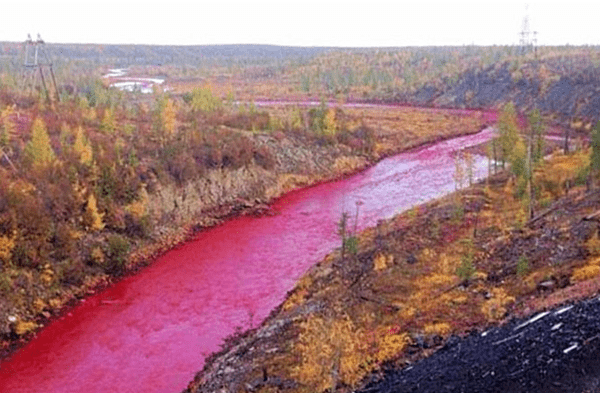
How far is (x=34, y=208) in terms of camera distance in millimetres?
42094

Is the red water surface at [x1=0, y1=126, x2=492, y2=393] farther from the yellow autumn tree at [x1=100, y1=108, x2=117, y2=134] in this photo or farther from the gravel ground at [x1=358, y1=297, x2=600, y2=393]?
the yellow autumn tree at [x1=100, y1=108, x2=117, y2=134]

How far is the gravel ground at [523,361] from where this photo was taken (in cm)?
1800

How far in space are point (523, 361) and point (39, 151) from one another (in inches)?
1583

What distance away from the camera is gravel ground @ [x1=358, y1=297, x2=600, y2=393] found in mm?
18000

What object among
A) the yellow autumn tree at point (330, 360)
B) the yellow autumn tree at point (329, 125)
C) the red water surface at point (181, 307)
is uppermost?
the yellow autumn tree at point (329, 125)

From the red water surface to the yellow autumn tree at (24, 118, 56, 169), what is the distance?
11.3m

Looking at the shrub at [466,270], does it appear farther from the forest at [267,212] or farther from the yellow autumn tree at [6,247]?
the yellow autumn tree at [6,247]

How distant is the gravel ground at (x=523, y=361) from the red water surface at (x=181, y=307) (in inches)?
535

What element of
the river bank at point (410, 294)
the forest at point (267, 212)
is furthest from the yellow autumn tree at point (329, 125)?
the river bank at point (410, 294)

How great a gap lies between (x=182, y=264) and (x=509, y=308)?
86.7ft

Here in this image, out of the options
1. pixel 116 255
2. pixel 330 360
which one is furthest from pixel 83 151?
pixel 330 360

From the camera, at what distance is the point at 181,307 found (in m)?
39.8

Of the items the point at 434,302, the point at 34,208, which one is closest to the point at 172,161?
the point at 34,208

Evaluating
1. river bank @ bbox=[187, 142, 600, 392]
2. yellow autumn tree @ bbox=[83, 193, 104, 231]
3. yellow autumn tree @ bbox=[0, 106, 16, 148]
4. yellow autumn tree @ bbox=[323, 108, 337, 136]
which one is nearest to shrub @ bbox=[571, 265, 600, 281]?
river bank @ bbox=[187, 142, 600, 392]
